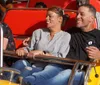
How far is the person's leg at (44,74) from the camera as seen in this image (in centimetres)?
338

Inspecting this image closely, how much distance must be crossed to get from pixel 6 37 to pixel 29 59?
0.46m

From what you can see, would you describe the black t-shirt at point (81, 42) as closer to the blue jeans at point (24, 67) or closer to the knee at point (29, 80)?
the blue jeans at point (24, 67)

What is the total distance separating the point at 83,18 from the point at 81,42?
28cm

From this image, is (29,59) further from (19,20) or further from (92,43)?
(19,20)

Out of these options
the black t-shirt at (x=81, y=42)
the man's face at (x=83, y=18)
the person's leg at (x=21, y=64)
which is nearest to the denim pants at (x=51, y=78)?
the person's leg at (x=21, y=64)

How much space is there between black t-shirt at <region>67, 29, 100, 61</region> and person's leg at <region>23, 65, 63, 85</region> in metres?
0.35

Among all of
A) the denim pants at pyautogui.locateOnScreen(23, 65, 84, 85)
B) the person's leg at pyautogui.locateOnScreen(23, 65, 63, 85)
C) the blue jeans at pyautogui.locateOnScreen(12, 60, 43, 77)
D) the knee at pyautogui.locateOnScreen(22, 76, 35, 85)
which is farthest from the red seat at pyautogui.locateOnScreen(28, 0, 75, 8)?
the knee at pyautogui.locateOnScreen(22, 76, 35, 85)

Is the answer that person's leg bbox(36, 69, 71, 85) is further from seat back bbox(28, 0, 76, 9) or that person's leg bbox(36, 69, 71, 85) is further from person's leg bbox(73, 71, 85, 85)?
seat back bbox(28, 0, 76, 9)

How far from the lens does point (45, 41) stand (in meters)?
4.08

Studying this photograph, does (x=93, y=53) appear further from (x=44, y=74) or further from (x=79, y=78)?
(x=44, y=74)

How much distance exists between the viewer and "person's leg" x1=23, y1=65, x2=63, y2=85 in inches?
133

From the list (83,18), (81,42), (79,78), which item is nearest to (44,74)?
(79,78)

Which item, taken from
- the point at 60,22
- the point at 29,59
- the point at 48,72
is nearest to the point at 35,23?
the point at 60,22

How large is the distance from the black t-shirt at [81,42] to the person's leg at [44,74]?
0.35 m
